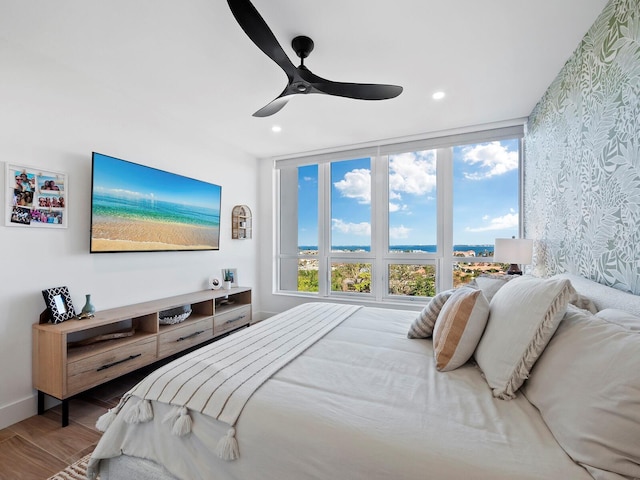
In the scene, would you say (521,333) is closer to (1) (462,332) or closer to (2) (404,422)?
(1) (462,332)

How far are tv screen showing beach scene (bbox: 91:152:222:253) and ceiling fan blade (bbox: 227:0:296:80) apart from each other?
1697mm

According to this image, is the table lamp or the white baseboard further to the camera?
the table lamp

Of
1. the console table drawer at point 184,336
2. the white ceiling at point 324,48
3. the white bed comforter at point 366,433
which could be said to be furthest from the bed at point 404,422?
the white ceiling at point 324,48

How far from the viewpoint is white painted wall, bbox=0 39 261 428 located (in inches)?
77.4

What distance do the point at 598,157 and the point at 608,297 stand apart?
0.87m

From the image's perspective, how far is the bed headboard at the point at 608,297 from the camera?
1.18m

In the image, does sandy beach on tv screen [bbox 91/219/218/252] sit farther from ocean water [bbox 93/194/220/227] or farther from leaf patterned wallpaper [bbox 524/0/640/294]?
leaf patterned wallpaper [bbox 524/0/640/294]

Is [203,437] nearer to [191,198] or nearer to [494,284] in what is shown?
→ [494,284]

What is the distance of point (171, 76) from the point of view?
2.35m

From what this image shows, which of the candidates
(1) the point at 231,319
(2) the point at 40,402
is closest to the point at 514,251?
(1) the point at 231,319

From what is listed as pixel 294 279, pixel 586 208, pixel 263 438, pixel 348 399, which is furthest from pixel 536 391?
pixel 294 279

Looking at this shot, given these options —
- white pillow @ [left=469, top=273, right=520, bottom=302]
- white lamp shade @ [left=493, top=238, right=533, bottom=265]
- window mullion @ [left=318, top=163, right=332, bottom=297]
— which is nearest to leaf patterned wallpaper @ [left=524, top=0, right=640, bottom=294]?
white lamp shade @ [left=493, top=238, right=533, bottom=265]

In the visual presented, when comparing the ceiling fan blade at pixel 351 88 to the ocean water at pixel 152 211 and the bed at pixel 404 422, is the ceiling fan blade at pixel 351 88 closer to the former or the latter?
the bed at pixel 404 422

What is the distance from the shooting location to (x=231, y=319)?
3.42 meters
